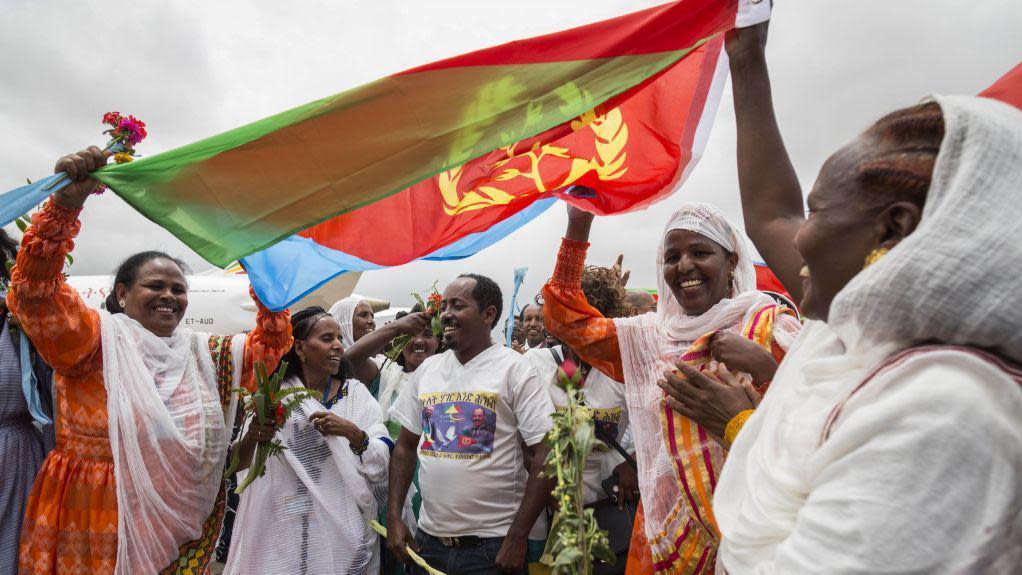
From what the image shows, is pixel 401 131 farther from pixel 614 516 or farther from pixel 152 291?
pixel 614 516

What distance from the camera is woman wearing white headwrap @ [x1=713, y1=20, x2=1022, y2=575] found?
32.2 inches

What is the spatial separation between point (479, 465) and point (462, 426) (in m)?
0.25

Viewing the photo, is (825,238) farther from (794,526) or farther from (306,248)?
(306,248)

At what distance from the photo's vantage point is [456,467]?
358 centimetres

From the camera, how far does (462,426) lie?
3656 millimetres

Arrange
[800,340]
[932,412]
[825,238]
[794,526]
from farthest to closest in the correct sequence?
[800,340]
[825,238]
[794,526]
[932,412]

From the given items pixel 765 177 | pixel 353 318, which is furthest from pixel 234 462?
pixel 765 177

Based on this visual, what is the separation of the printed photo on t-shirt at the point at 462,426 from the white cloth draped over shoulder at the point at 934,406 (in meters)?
2.66

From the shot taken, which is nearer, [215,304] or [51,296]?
[51,296]

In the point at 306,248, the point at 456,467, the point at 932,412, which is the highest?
the point at 306,248

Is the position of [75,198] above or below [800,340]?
Answer: above

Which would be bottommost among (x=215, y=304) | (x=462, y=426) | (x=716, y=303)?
(x=462, y=426)

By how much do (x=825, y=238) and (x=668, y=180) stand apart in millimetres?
1802

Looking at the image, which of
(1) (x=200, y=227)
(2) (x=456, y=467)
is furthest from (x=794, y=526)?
(2) (x=456, y=467)
